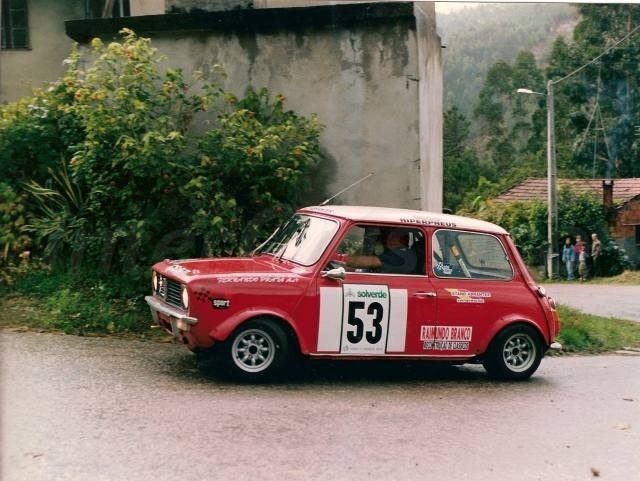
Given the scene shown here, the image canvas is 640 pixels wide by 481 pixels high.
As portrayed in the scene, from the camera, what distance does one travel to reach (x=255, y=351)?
7.83m

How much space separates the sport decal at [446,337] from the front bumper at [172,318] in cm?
235

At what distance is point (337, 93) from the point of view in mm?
11781

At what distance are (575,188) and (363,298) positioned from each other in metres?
25.8

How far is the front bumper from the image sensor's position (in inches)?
298

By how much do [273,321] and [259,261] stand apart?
3.32 feet

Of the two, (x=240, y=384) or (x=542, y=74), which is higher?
(x=542, y=74)

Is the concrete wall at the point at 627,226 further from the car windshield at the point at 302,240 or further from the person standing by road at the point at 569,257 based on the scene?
the car windshield at the point at 302,240

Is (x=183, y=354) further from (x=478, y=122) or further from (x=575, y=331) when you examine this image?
(x=478, y=122)

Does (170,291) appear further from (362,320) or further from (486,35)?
(486,35)

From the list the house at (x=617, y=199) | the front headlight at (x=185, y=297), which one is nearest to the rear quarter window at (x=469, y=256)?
the front headlight at (x=185, y=297)

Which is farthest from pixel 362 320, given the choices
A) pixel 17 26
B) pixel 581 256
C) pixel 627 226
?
pixel 627 226

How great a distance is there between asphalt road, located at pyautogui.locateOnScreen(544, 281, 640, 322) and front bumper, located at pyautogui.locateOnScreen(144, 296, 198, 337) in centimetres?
972

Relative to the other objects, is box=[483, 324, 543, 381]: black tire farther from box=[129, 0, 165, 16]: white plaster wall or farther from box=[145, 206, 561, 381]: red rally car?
box=[129, 0, 165, 16]: white plaster wall

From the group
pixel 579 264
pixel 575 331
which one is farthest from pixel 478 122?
pixel 575 331
